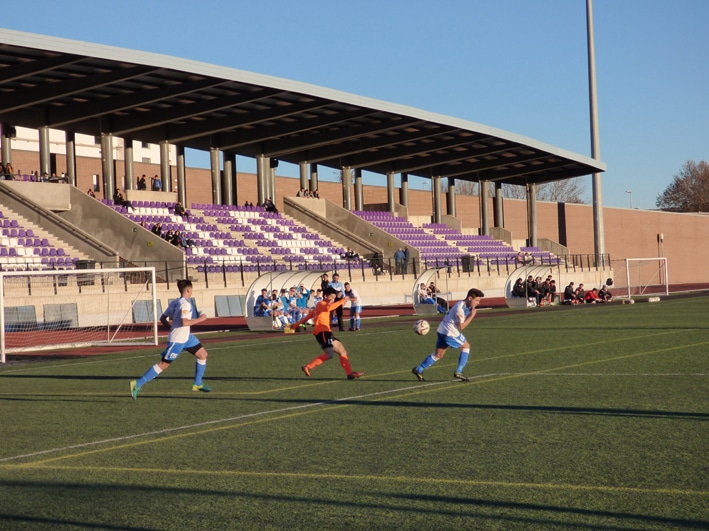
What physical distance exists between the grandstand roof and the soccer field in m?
18.7

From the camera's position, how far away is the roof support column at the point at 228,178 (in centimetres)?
5208

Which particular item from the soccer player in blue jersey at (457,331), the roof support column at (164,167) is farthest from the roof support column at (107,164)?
the soccer player in blue jersey at (457,331)

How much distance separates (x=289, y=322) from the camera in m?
30.0

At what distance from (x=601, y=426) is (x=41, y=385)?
385 inches

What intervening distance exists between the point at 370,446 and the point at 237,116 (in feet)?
125

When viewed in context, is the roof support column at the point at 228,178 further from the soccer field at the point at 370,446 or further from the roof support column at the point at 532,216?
the soccer field at the point at 370,446

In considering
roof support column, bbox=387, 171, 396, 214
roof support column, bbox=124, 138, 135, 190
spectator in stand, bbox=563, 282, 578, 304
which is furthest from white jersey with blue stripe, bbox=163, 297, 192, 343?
roof support column, bbox=387, 171, 396, 214

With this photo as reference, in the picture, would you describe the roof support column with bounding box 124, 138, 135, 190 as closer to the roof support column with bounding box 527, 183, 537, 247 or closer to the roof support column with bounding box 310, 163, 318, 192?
the roof support column with bounding box 310, 163, 318, 192

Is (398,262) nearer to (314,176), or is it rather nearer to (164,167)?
(164,167)

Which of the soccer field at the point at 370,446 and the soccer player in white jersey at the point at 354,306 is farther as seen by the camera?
the soccer player in white jersey at the point at 354,306

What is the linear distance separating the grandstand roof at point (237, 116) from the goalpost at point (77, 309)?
24.3ft

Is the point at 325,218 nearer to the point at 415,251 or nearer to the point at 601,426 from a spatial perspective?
the point at 415,251

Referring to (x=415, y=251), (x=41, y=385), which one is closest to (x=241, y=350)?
(x=41, y=385)

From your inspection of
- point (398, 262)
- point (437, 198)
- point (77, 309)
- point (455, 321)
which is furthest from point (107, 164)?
point (455, 321)
